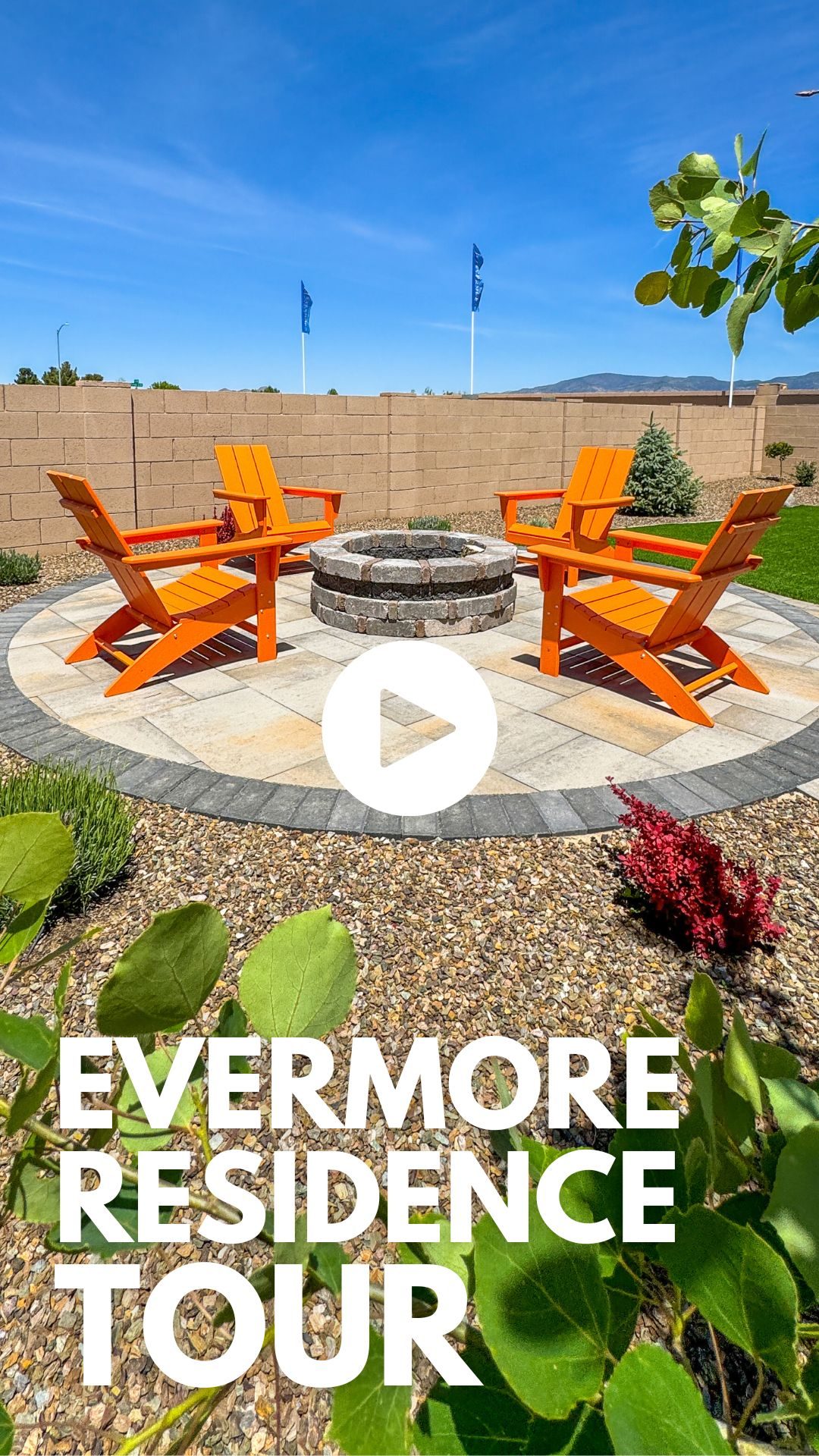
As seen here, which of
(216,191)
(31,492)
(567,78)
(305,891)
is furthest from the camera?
(216,191)

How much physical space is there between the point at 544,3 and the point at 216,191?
2495 cm

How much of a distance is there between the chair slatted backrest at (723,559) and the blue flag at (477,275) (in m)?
24.1

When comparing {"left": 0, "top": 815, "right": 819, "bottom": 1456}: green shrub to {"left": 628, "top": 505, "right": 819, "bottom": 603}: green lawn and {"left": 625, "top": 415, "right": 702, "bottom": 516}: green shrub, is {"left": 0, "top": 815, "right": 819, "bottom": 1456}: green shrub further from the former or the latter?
{"left": 625, "top": 415, "right": 702, "bottom": 516}: green shrub

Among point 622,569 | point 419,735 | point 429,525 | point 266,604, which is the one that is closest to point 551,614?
point 622,569

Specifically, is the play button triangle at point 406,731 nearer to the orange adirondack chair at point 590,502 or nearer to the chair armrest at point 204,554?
the chair armrest at point 204,554

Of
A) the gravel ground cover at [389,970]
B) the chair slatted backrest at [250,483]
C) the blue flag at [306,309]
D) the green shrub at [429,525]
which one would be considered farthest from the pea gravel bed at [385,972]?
the blue flag at [306,309]

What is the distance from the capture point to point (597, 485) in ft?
26.1

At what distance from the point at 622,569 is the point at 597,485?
3.36 m

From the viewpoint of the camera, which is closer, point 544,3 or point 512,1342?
point 512,1342

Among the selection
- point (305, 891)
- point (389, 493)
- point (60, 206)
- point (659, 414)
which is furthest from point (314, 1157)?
point (60, 206)

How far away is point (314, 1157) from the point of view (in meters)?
0.53

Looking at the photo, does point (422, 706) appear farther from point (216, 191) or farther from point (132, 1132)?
point (216, 191)

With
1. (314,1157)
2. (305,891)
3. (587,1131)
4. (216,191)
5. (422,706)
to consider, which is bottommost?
(587,1131)

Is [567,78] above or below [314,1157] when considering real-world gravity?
above
